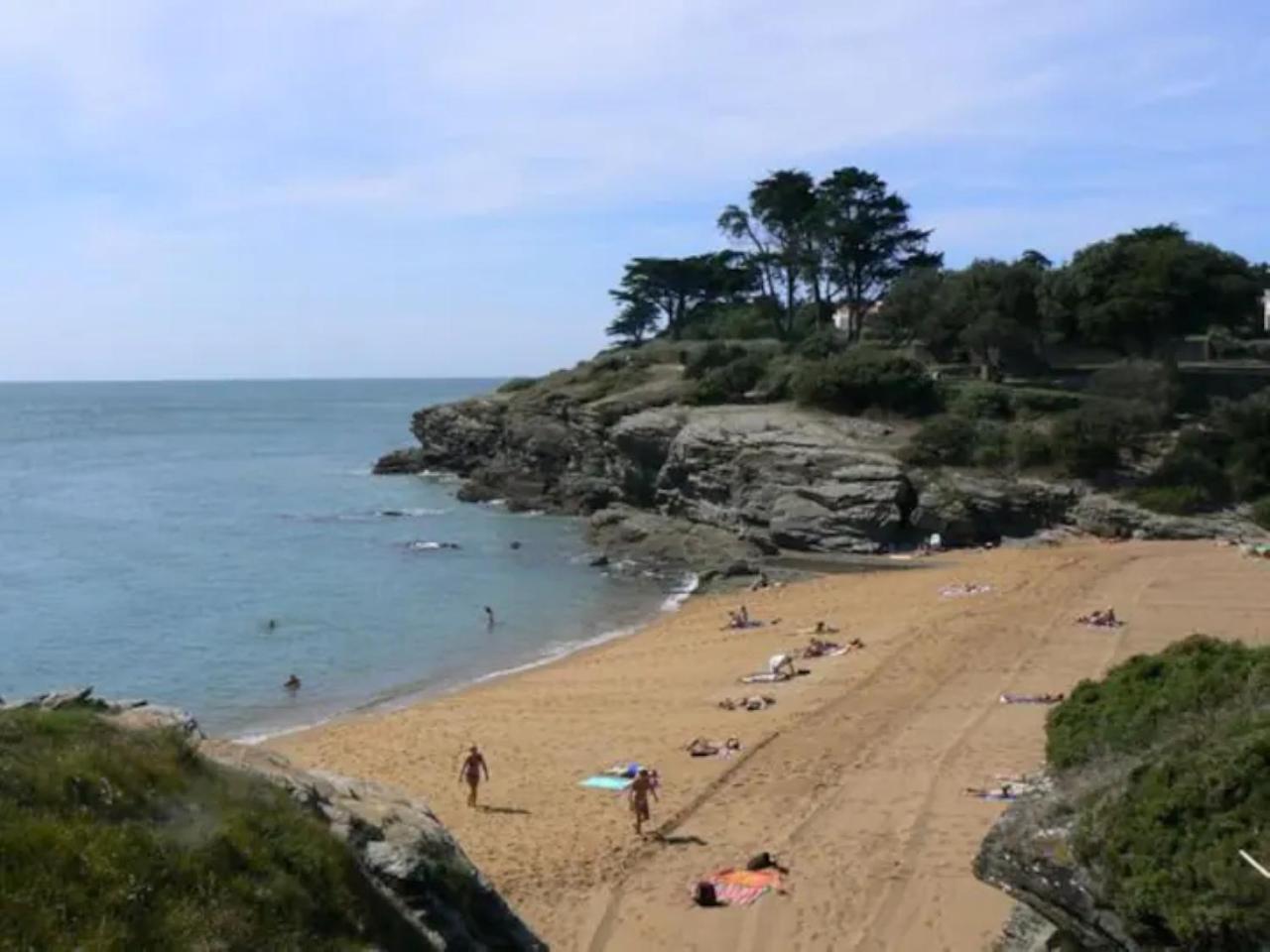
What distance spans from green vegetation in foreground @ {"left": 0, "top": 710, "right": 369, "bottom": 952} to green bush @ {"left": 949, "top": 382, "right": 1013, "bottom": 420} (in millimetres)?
43844

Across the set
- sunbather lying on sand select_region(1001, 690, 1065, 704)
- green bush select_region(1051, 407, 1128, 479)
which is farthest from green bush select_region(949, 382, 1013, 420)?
sunbather lying on sand select_region(1001, 690, 1065, 704)

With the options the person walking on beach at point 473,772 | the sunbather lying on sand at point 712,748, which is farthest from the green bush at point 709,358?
the person walking on beach at point 473,772

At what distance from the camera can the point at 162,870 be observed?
7.68 meters

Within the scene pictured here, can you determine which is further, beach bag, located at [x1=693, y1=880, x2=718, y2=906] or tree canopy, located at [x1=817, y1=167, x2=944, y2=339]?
tree canopy, located at [x1=817, y1=167, x2=944, y2=339]

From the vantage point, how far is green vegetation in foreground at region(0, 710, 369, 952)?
703 centimetres

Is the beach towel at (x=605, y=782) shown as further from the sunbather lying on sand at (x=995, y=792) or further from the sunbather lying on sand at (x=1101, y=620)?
the sunbather lying on sand at (x=1101, y=620)

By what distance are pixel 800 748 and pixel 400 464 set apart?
66246 mm

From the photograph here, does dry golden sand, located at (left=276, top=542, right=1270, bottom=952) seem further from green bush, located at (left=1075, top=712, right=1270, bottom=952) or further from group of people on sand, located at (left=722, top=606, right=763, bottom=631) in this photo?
green bush, located at (left=1075, top=712, right=1270, bottom=952)

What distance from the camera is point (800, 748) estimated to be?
69.6 feet

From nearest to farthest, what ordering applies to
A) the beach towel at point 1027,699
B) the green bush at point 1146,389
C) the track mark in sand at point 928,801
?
the track mark in sand at point 928,801
the beach towel at point 1027,699
the green bush at point 1146,389

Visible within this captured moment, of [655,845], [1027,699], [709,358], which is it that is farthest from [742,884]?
[709,358]

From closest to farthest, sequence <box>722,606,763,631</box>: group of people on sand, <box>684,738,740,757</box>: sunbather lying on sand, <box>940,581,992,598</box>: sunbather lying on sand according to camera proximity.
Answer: <box>684,738,740,757</box>: sunbather lying on sand < <box>722,606,763,631</box>: group of people on sand < <box>940,581,992,598</box>: sunbather lying on sand

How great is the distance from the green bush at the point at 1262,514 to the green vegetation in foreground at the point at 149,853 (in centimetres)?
3999

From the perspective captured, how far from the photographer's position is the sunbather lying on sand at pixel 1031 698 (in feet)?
75.2
